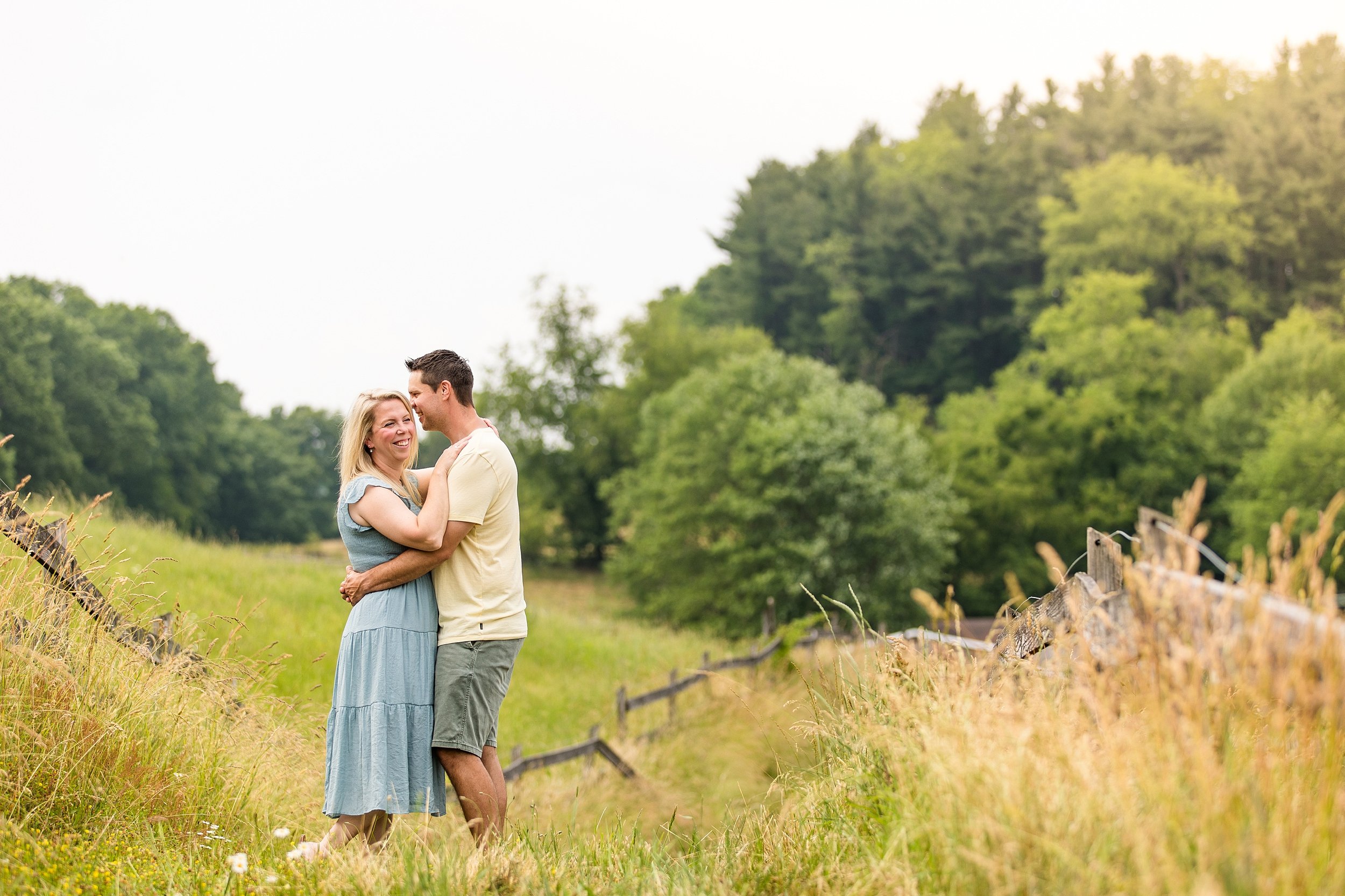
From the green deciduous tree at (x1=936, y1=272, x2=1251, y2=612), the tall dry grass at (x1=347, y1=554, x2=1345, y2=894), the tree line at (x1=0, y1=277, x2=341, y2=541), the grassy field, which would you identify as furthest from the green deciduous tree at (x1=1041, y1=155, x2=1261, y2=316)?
the tall dry grass at (x1=347, y1=554, x2=1345, y2=894)

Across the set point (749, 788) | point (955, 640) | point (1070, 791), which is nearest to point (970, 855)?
point (1070, 791)

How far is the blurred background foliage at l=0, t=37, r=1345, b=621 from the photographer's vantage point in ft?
108

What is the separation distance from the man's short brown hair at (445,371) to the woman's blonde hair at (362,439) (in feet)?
0.51

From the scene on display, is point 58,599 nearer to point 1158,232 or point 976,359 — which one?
point 1158,232

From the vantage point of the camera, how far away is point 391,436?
4.11m

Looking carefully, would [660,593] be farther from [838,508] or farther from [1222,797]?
[1222,797]

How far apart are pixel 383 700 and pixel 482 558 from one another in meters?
0.61

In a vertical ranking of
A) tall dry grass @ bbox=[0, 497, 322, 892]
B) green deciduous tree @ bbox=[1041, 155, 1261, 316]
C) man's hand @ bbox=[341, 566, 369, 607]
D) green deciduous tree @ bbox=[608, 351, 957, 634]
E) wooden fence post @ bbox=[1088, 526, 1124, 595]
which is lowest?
green deciduous tree @ bbox=[608, 351, 957, 634]

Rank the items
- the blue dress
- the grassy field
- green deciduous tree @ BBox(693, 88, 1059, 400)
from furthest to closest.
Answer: green deciduous tree @ BBox(693, 88, 1059, 400)
the grassy field
the blue dress

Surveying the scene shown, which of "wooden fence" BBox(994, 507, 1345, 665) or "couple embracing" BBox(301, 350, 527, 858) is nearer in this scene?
"wooden fence" BBox(994, 507, 1345, 665)

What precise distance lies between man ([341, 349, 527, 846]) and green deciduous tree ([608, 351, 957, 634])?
997 inches

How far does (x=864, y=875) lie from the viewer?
273 centimetres

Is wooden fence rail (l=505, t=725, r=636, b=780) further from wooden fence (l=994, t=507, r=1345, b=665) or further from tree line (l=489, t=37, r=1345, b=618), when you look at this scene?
tree line (l=489, t=37, r=1345, b=618)

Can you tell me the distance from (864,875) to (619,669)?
623 inches
